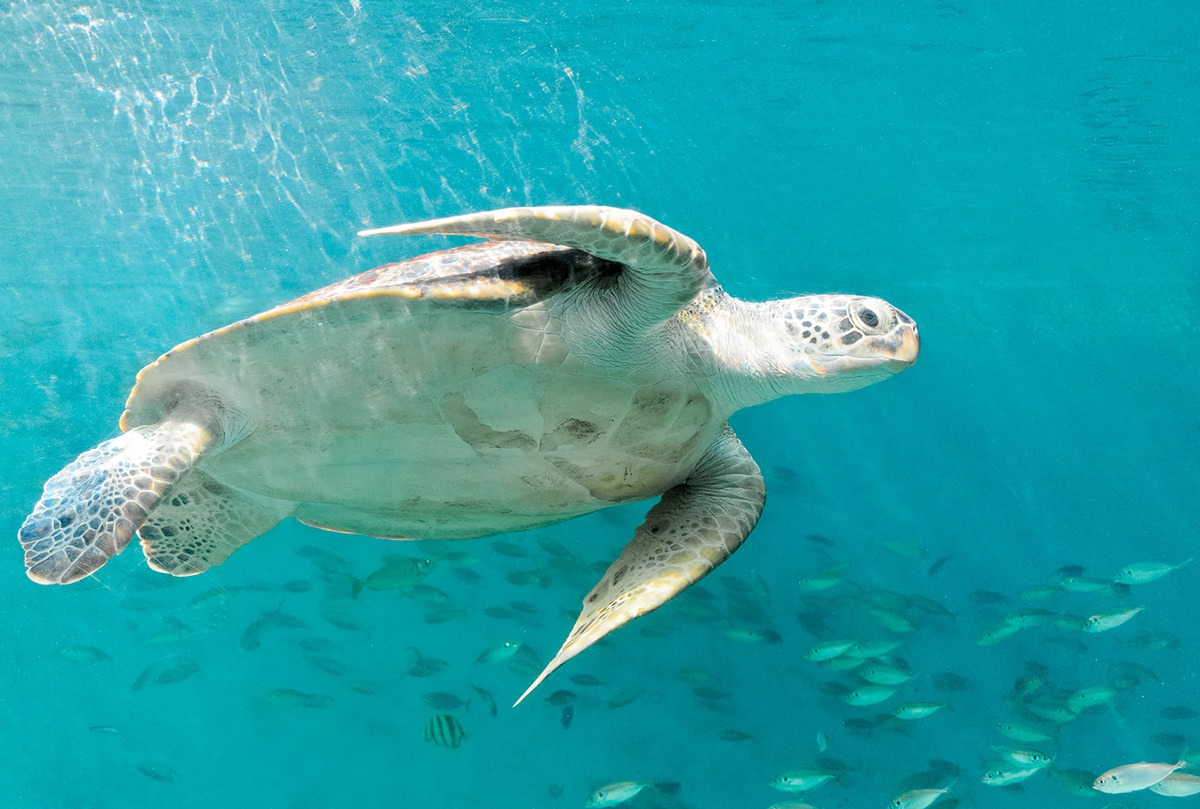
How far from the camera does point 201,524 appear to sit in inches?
141

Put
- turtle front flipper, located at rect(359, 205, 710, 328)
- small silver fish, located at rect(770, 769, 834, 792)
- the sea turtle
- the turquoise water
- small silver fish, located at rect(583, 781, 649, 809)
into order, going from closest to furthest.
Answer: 1. turtle front flipper, located at rect(359, 205, 710, 328)
2. the sea turtle
3. small silver fish, located at rect(583, 781, 649, 809)
4. small silver fish, located at rect(770, 769, 834, 792)
5. the turquoise water

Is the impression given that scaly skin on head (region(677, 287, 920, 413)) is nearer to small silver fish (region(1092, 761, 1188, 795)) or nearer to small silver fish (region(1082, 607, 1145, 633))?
small silver fish (region(1092, 761, 1188, 795))

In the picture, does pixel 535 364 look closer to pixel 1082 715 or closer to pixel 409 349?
pixel 409 349

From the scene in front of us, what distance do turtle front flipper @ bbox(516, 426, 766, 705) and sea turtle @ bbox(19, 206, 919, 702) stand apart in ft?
0.04

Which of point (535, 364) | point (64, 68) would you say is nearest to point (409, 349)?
point (535, 364)

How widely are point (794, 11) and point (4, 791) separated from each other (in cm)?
2250

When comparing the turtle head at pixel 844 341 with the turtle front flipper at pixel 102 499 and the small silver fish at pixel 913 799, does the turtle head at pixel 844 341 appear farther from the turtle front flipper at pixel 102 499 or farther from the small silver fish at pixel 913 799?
the small silver fish at pixel 913 799

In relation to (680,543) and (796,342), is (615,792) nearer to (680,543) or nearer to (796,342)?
(680,543)

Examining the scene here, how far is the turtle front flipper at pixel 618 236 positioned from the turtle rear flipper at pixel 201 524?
2078 millimetres

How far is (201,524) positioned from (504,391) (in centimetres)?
197

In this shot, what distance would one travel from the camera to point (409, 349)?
2.50 metres

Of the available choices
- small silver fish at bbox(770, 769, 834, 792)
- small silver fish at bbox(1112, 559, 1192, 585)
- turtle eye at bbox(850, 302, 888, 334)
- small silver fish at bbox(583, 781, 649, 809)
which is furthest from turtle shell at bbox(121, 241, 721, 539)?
small silver fish at bbox(1112, 559, 1192, 585)

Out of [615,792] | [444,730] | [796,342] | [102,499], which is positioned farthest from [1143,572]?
[102,499]

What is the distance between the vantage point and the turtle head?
2.57 metres
